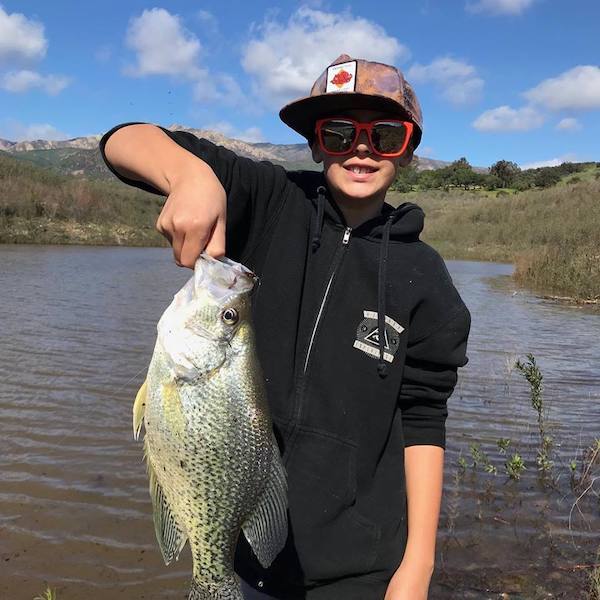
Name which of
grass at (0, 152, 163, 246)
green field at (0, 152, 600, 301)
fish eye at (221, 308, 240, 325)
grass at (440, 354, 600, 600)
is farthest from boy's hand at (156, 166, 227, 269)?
grass at (0, 152, 163, 246)

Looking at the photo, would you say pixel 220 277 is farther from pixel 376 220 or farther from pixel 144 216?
pixel 144 216

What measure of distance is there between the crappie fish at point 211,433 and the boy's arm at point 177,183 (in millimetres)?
72

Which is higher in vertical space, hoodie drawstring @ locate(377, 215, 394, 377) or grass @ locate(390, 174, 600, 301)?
grass @ locate(390, 174, 600, 301)

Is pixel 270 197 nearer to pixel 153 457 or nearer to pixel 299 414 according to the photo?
pixel 299 414

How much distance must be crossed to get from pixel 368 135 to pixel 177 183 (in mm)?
938

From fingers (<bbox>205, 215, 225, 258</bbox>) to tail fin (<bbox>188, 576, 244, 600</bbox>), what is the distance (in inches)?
40.3

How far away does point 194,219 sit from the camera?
174 cm

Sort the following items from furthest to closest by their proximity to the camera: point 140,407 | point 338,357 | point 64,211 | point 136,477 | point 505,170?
1. point 505,170
2. point 64,211
3. point 136,477
4. point 338,357
5. point 140,407

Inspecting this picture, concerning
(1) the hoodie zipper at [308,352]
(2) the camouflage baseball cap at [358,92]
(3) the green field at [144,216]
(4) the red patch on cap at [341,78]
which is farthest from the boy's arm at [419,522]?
(3) the green field at [144,216]

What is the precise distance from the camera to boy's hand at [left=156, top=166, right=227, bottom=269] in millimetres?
1741

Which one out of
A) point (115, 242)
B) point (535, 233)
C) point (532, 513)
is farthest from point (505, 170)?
point (532, 513)

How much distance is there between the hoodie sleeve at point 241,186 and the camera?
7.09 feet

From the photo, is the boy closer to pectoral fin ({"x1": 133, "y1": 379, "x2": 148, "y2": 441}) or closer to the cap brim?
the cap brim

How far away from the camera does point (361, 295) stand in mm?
2463
